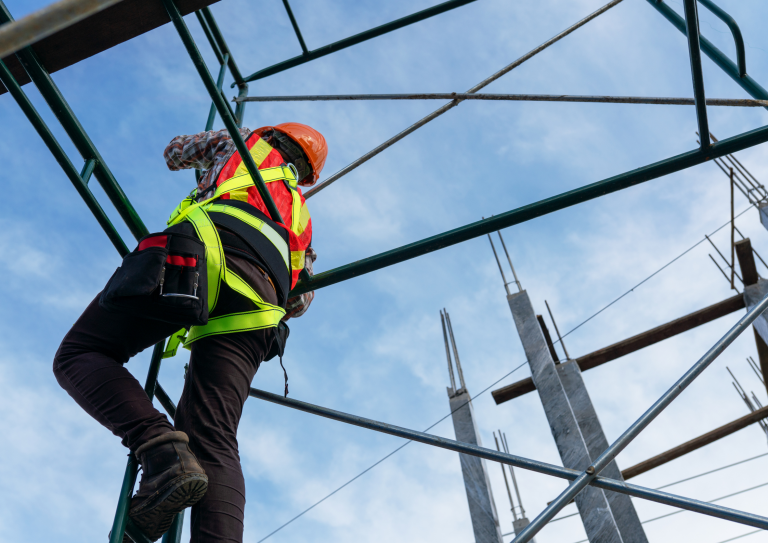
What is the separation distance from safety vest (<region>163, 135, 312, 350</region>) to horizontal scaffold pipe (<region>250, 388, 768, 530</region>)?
649mm

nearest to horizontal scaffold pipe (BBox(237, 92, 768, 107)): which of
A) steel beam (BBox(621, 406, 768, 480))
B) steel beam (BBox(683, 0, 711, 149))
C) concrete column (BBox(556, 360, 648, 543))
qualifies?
steel beam (BBox(683, 0, 711, 149))

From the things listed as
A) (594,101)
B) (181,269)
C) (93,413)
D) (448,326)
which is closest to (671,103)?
(594,101)

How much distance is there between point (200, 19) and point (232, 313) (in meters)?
2.89

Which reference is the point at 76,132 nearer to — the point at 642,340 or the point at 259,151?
the point at 259,151

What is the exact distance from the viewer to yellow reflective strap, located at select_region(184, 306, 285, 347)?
6.82 feet

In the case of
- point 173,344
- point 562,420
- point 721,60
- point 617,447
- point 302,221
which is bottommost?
point 617,447

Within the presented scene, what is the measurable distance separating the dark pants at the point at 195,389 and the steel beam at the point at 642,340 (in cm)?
669

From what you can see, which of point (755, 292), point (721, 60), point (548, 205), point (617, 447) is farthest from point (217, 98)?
point (755, 292)

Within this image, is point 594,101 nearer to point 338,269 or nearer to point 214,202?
point 338,269

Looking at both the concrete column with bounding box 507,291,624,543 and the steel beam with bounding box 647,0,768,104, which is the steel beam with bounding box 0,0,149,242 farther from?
the concrete column with bounding box 507,291,624,543

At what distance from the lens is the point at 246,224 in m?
2.28

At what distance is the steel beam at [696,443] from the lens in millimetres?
8722

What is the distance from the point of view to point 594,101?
332cm

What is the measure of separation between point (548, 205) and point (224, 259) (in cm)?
149
